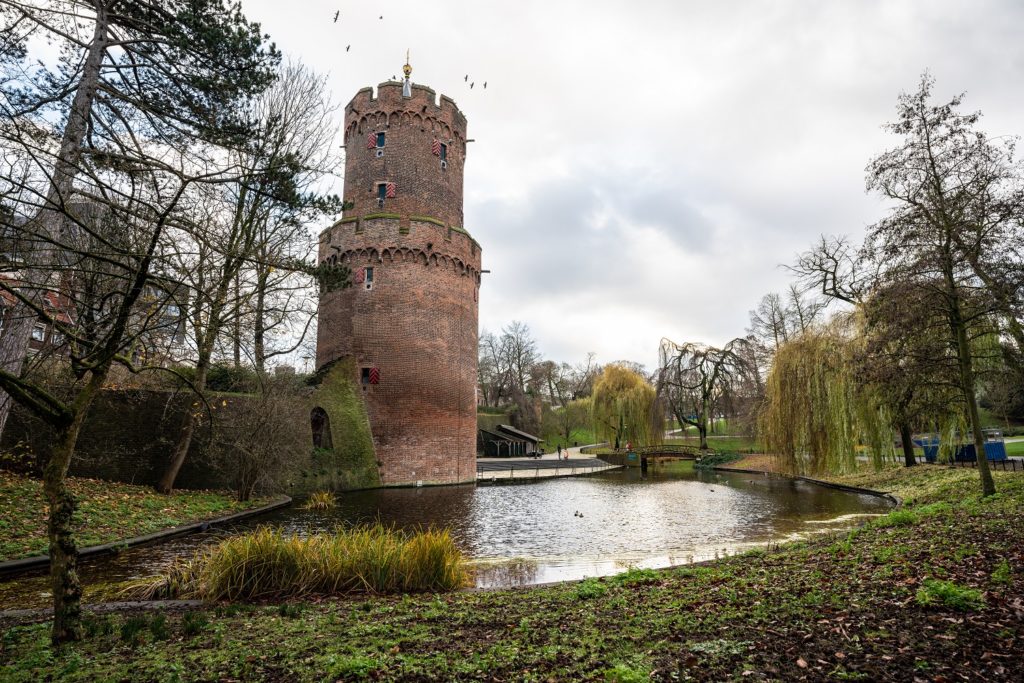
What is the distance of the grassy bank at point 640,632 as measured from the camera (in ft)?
12.0

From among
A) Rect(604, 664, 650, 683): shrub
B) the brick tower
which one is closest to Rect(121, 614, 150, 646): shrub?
Rect(604, 664, 650, 683): shrub

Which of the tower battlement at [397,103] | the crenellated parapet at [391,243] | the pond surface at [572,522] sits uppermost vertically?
the tower battlement at [397,103]

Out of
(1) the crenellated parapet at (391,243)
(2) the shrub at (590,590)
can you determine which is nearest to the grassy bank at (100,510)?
(2) the shrub at (590,590)

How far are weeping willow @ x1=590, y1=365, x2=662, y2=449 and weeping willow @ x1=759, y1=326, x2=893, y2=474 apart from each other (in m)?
12.9

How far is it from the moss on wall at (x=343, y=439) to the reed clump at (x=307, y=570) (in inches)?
489

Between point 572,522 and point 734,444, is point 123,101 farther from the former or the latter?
point 734,444

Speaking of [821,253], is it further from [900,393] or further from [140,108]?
[140,108]

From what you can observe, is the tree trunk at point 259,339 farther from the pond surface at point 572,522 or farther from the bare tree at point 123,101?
the bare tree at point 123,101

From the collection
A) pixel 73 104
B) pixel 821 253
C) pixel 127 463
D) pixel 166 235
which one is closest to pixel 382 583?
pixel 166 235

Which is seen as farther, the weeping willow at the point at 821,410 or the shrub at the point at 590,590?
the weeping willow at the point at 821,410

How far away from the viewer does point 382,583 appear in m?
6.89

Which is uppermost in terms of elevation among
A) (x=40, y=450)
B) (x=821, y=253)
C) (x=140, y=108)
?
(x=821, y=253)

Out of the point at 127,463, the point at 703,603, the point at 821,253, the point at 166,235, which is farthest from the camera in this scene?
the point at 821,253

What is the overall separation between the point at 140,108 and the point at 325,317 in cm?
1702
